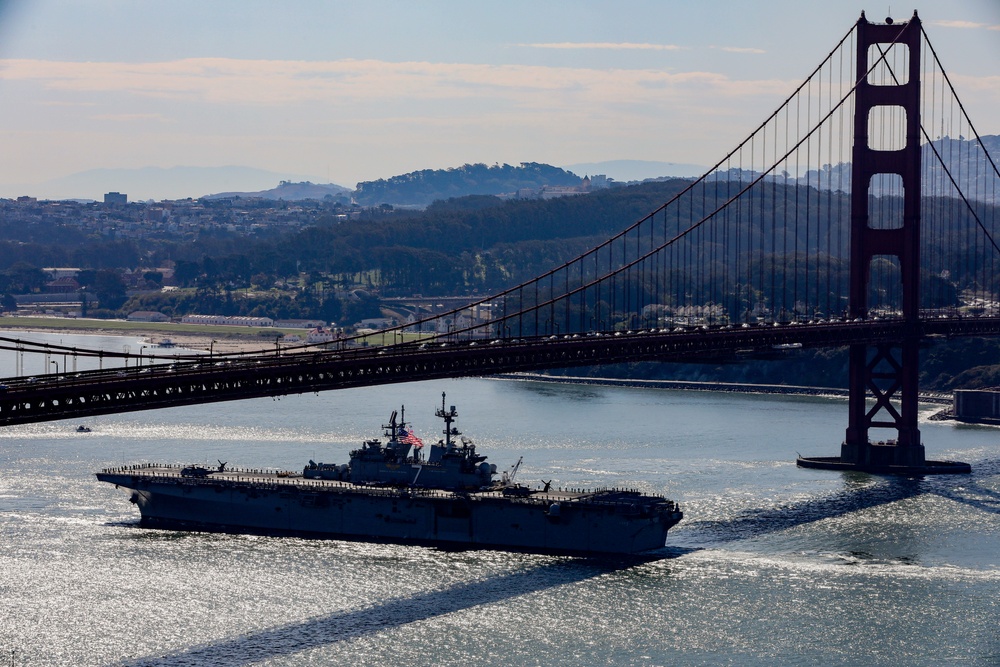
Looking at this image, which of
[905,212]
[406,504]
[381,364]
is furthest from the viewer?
[905,212]

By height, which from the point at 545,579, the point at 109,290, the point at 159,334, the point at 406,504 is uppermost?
the point at 109,290

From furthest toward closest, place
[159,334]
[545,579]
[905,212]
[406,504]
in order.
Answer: [159,334], [905,212], [406,504], [545,579]

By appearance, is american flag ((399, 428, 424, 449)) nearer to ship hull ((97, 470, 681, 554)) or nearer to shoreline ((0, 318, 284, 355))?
ship hull ((97, 470, 681, 554))

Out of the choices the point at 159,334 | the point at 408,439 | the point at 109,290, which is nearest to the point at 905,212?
the point at 408,439

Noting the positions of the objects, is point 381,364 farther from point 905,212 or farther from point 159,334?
point 159,334

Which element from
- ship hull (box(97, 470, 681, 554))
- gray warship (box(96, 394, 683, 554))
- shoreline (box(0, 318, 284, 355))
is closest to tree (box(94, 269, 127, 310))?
shoreline (box(0, 318, 284, 355))

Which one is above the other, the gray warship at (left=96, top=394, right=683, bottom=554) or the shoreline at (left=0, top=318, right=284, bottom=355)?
the shoreline at (left=0, top=318, right=284, bottom=355)
